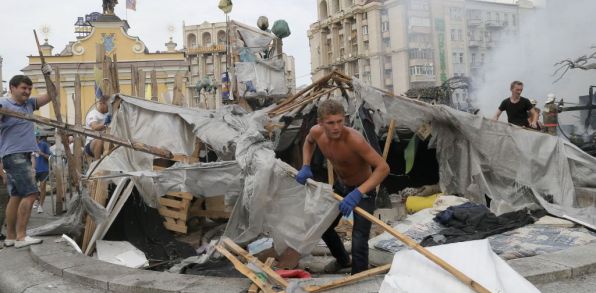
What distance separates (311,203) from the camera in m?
3.79

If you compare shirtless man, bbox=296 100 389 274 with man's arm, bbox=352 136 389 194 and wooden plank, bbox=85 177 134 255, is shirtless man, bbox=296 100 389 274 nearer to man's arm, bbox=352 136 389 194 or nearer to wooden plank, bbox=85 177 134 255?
man's arm, bbox=352 136 389 194

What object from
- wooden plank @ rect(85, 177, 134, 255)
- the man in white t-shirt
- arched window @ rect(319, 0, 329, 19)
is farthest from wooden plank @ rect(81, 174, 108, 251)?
arched window @ rect(319, 0, 329, 19)

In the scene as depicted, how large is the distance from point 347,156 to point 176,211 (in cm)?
308

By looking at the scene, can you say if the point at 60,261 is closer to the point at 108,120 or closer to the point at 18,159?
the point at 18,159

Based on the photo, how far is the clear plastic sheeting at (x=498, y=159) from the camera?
19.6 ft

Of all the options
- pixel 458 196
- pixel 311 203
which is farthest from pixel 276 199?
pixel 458 196

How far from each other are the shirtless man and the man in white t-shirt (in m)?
3.82

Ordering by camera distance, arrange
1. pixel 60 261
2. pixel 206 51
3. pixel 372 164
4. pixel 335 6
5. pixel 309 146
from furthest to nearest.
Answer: pixel 206 51
pixel 335 6
pixel 60 261
pixel 309 146
pixel 372 164

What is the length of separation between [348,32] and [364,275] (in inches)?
2212

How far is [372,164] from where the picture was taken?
11.8 ft

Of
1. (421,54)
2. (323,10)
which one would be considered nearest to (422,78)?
(421,54)

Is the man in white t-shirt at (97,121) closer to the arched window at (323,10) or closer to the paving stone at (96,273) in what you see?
the paving stone at (96,273)

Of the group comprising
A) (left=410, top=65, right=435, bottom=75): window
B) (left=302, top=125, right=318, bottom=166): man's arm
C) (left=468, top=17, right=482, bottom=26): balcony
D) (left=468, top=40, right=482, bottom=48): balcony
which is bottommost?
(left=302, top=125, right=318, bottom=166): man's arm

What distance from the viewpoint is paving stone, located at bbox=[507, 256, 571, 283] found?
3.34 metres
